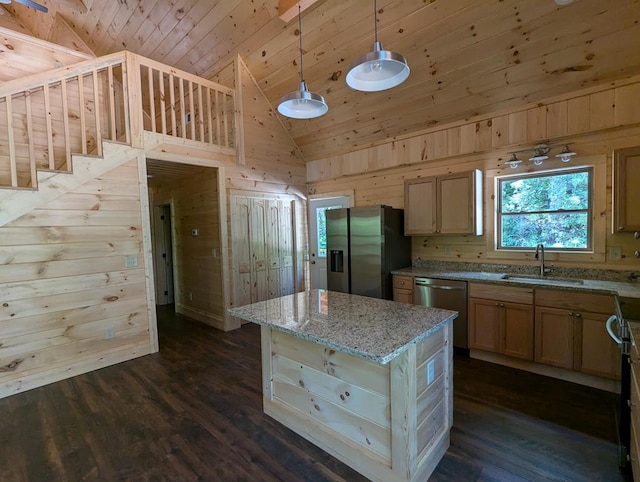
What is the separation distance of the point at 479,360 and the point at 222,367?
279 cm

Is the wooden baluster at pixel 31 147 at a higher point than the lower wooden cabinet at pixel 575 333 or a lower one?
higher

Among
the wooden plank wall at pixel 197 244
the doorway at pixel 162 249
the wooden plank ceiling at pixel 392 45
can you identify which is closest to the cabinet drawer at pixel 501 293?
the wooden plank ceiling at pixel 392 45

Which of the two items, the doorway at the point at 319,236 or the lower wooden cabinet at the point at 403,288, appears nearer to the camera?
the lower wooden cabinet at the point at 403,288

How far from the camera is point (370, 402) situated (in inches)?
67.8

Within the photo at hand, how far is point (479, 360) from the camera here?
11.0 ft

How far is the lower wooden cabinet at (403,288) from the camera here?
3.82 meters

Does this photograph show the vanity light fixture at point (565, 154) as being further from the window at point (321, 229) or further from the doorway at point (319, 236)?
the window at point (321, 229)

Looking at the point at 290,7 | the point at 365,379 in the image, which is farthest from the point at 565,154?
the point at 290,7

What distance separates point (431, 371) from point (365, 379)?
414 millimetres

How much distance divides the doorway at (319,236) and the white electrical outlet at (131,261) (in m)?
2.77

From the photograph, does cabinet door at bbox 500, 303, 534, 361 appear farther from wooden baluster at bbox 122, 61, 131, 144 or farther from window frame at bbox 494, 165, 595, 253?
wooden baluster at bbox 122, 61, 131, 144

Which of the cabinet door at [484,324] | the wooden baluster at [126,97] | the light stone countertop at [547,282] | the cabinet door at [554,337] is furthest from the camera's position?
the wooden baluster at [126,97]

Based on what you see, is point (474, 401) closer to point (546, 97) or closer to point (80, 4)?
point (546, 97)

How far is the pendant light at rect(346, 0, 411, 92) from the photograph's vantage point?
160 cm
